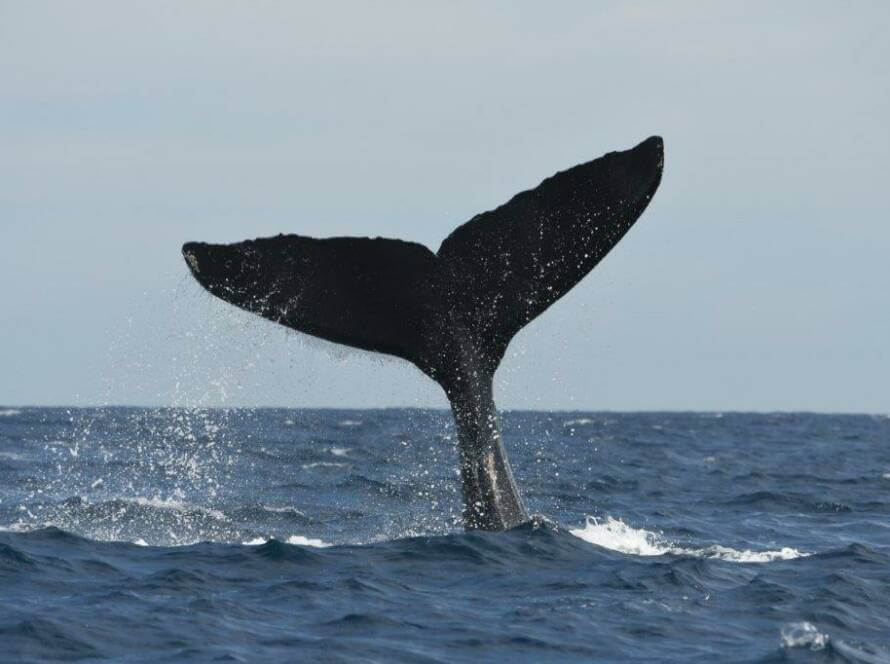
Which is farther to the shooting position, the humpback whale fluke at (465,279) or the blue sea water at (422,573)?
the humpback whale fluke at (465,279)

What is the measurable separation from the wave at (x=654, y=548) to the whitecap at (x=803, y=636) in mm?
3067

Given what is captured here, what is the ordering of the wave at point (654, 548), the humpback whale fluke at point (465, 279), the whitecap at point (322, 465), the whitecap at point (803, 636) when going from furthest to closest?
the whitecap at point (322, 465), the wave at point (654, 548), the humpback whale fluke at point (465, 279), the whitecap at point (803, 636)

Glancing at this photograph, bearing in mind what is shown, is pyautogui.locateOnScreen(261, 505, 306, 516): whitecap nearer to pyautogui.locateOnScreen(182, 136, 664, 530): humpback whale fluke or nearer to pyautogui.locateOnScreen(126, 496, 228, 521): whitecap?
pyautogui.locateOnScreen(126, 496, 228, 521): whitecap

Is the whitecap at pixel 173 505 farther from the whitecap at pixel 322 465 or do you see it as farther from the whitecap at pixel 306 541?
the whitecap at pixel 322 465

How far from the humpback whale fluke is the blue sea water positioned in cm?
108

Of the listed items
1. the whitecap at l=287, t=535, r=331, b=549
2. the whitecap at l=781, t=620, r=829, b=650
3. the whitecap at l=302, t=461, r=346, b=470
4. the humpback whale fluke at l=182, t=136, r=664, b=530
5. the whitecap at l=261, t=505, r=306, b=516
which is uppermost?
the humpback whale fluke at l=182, t=136, r=664, b=530

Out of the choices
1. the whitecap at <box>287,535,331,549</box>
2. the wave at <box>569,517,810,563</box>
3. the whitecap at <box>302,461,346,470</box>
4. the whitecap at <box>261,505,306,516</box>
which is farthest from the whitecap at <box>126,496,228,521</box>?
the whitecap at <box>302,461,346,470</box>

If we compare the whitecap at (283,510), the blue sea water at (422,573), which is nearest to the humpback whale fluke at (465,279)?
the blue sea water at (422,573)

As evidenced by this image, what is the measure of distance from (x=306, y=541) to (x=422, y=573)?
2.18 metres

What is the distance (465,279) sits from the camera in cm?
993

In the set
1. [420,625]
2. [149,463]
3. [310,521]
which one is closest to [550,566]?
A: [420,625]

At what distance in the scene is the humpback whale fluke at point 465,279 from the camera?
932cm

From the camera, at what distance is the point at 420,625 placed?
9.13 meters

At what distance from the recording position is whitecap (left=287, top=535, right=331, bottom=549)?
12.4 metres
